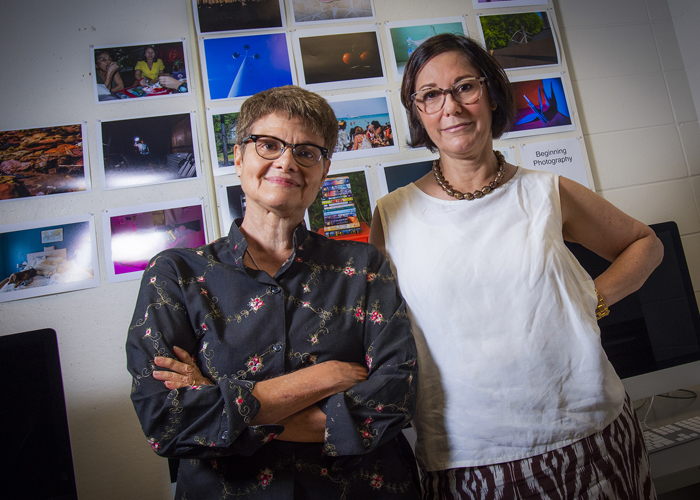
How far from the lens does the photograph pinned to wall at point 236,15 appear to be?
1.71 metres

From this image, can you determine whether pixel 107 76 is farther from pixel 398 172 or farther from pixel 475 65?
pixel 475 65

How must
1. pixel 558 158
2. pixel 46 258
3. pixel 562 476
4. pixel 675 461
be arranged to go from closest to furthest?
pixel 562 476 < pixel 675 461 < pixel 46 258 < pixel 558 158

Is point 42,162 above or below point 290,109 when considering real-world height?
above

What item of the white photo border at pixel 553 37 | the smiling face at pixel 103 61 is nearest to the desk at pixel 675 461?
the white photo border at pixel 553 37

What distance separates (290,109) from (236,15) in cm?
106

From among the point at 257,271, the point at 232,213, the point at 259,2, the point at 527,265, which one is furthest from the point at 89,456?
the point at 259,2

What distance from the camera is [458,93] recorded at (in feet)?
3.49

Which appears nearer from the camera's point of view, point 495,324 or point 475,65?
point 495,324

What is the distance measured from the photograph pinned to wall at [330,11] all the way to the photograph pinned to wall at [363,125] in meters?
0.36

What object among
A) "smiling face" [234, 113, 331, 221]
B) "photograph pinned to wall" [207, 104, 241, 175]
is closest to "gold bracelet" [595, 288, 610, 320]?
"smiling face" [234, 113, 331, 221]

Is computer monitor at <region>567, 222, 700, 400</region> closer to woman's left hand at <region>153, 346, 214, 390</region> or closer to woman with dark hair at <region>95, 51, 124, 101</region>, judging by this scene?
woman's left hand at <region>153, 346, 214, 390</region>

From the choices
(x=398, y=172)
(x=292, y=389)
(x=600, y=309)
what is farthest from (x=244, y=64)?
(x=600, y=309)

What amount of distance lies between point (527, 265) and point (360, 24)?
1.39 m

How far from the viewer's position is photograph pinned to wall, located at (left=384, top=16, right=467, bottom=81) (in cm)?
183
